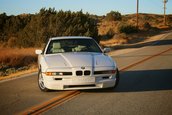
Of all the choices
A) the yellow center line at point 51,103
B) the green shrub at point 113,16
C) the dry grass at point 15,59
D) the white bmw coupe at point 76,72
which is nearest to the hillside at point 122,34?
the green shrub at point 113,16

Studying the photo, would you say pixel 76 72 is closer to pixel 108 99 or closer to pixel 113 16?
pixel 108 99

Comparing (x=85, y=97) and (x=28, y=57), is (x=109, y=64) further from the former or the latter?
(x=28, y=57)

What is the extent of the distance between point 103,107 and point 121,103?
1.82ft

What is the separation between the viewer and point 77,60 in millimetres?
8625

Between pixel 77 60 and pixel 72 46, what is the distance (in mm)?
1539

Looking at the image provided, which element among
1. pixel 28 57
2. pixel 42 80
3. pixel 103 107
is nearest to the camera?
pixel 103 107

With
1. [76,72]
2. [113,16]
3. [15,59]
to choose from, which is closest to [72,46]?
[76,72]

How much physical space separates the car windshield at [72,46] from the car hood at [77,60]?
551 millimetres

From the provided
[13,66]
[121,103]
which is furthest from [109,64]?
[13,66]

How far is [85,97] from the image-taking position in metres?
8.19

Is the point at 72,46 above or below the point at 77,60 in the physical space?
above

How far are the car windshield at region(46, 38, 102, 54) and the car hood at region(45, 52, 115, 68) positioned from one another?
55 cm

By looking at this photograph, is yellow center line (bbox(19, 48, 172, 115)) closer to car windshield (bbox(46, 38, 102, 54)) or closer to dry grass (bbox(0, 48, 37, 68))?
car windshield (bbox(46, 38, 102, 54))

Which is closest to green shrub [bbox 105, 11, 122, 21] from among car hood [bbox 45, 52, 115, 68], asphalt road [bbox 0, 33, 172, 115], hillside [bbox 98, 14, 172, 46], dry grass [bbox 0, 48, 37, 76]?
hillside [bbox 98, 14, 172, 46]
